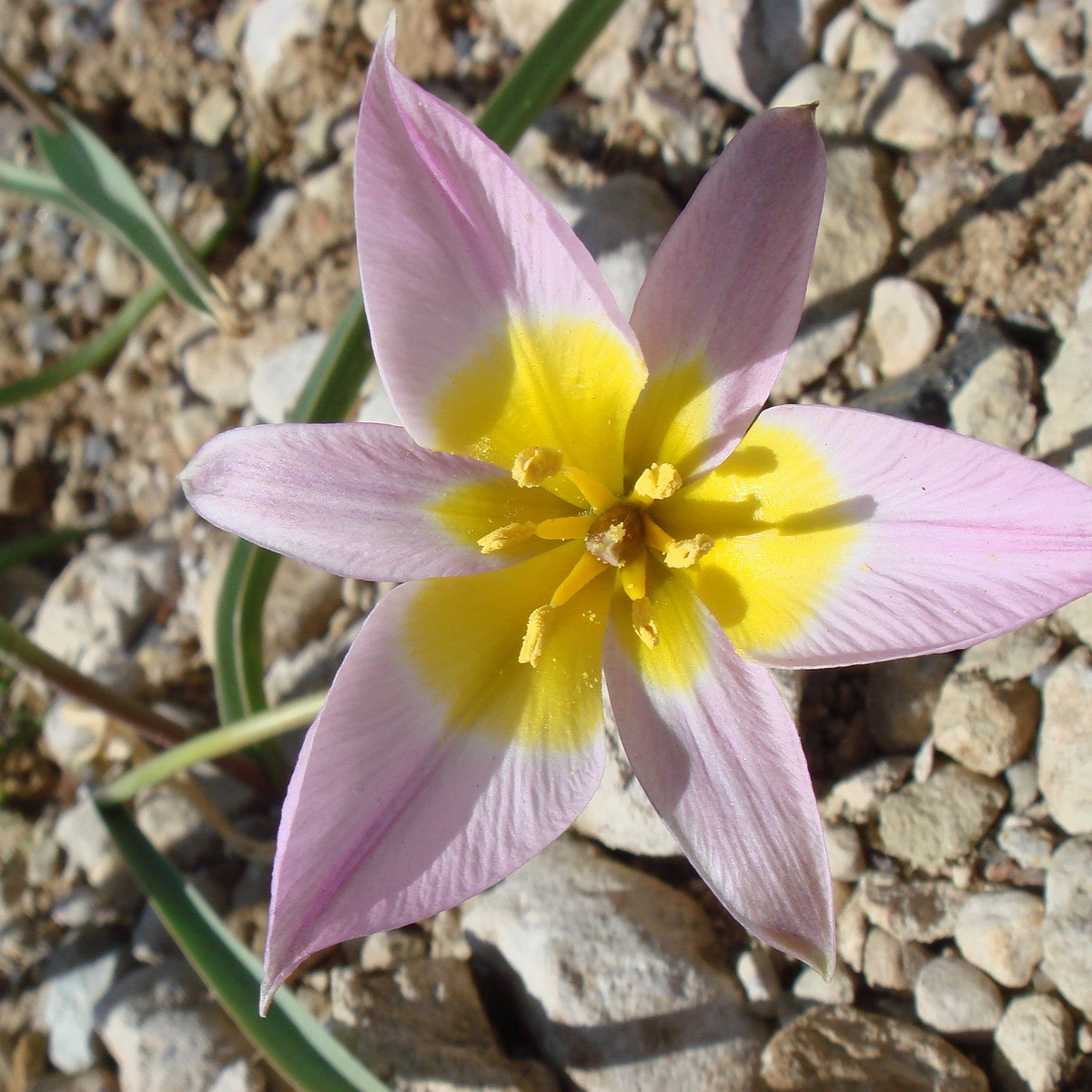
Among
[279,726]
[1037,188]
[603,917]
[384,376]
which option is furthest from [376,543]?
[1037,188]

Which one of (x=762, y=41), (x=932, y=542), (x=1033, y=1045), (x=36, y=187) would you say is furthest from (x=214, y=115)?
(x=1033, y=1045)

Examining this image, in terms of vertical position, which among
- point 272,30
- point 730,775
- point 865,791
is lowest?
point 865,791

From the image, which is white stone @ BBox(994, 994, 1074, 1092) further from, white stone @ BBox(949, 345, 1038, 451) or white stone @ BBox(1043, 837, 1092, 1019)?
white stone @ BBox(949, 345, 1038, 451)

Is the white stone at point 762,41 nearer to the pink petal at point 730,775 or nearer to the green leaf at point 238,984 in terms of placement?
the pink petal at point 730,775

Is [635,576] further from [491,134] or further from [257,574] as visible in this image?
[491,134]

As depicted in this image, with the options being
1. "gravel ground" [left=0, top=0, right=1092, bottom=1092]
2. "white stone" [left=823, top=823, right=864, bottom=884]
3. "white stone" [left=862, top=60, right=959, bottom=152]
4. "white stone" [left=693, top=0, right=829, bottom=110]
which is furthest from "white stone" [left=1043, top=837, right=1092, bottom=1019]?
"white stone" [left=693, top=0, right=829, bottom=110]

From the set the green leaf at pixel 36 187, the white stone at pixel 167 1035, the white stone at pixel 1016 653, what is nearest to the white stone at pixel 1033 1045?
the white stone at pixel 1016 653
